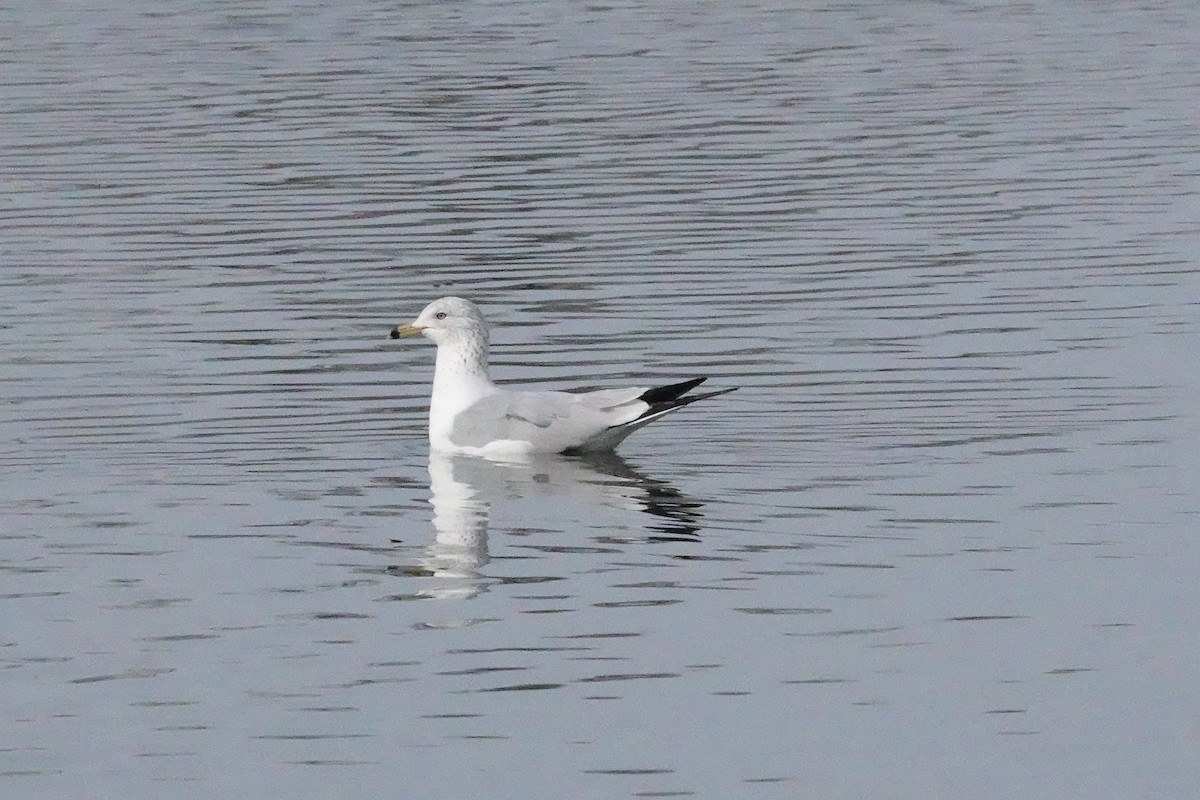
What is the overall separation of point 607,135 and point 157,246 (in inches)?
320

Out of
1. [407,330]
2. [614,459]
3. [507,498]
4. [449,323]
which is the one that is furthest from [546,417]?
[407,330]

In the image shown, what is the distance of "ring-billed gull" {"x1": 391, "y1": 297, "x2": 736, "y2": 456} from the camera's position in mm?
14789

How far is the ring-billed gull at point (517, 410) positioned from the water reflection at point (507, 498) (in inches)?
4.6

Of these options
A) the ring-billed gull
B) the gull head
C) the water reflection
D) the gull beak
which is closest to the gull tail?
the ring-billed gull

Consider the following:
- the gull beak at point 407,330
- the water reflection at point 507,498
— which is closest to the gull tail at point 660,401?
the water reflection at point 507,498

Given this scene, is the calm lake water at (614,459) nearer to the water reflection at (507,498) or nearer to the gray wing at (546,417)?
the water reflection at (507,498)

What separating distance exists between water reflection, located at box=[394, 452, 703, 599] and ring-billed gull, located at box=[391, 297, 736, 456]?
0.38 ft

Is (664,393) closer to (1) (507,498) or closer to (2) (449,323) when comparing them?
(1) (507,498)

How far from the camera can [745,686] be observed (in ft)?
33.9

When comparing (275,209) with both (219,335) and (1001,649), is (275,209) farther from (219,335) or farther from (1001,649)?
(1001,649)

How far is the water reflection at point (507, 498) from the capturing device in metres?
12.4

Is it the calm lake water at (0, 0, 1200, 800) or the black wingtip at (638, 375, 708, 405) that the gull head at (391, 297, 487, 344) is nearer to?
the calm lake water at (0, 0, 1200, 800)

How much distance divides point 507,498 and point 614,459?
1283 mm

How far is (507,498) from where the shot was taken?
46.4ft
